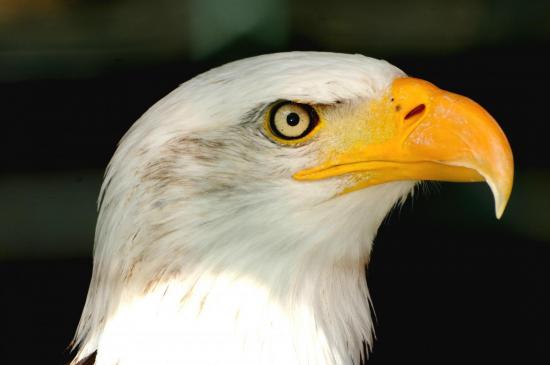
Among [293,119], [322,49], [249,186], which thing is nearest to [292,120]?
[293,119]

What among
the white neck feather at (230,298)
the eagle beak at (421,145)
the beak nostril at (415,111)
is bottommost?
the white neck feather at (230,298)

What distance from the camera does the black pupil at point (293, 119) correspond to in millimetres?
A: 1520

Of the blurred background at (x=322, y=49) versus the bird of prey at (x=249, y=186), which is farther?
the blurred background at (x=322, y=49)

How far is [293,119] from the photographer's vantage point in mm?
1521

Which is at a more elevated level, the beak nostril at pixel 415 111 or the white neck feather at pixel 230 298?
the beak nostril at pixel 415 111

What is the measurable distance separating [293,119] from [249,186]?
0.16 metres

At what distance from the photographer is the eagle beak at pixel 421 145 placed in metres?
1.45

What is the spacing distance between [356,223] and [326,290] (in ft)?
0.54

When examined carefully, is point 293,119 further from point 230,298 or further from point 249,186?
point 230,298

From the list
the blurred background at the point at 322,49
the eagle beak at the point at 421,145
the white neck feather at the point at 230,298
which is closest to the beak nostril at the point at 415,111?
the eagle beak at the point at 421,145

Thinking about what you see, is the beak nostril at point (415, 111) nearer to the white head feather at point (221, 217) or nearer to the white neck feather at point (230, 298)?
the white head feather at point (221, 217)

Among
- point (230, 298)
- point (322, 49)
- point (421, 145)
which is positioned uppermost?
point (322, 49)

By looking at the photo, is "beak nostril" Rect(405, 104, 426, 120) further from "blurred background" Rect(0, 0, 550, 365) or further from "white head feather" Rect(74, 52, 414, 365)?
"blurred background" Rect(0, 0, 550, 365)

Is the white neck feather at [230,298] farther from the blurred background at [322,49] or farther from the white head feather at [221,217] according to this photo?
the blurred background at [322,49]
